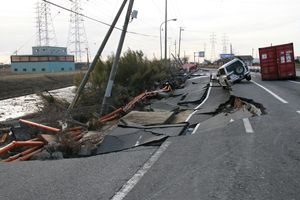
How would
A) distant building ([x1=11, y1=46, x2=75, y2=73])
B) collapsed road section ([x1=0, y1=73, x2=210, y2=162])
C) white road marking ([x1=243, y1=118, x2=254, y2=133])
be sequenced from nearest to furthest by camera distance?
collapsed road section ([x1=0, y1=73, x2=210, y2=162]) → white road marking ([x1=243, y1=118, x2=254, y2=133]) → distant building ([x1=11, y1=46, x2=75, y2=73])

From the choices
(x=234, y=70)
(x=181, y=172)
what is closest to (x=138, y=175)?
(x=181, y=172)

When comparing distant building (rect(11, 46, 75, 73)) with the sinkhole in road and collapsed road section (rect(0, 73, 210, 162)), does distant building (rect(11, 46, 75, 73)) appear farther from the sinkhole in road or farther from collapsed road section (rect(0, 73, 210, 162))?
collapsed road section (rect(0, 73, 210, 162))

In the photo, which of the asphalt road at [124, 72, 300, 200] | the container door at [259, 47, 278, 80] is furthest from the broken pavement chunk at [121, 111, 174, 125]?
the container door at [259, 47, 278, 80]

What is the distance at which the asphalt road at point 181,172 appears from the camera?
613 cm

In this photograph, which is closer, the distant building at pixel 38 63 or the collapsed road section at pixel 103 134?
the collapsed road section at pixel 103 134

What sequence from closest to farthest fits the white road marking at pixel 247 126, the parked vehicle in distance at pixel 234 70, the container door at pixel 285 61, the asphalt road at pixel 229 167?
1. the asphalt road at pixel 229 167
2. the white road marking at pixel 247 126
3. the parked vehicle in distance at pixel 234 70
4. the container door at pixel 285 61

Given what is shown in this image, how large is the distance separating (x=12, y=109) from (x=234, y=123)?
2407cm

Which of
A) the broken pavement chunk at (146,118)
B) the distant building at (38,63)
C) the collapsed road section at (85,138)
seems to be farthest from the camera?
the distant building at (38,63)

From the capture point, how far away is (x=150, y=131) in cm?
1205

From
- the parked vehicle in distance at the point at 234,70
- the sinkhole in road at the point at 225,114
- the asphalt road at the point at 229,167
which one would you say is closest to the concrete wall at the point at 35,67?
the parked vehicle in distance at the point at 234,70

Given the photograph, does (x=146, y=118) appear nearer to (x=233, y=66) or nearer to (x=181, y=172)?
(x=181, y=172)

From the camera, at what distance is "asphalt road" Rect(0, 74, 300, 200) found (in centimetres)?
613

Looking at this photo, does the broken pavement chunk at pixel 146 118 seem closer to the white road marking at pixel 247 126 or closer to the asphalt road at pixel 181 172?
the white road marking at pixel 247 126

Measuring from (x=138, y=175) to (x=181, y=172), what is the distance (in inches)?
28.2
